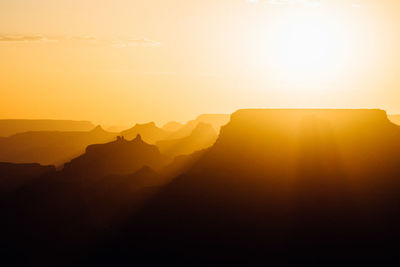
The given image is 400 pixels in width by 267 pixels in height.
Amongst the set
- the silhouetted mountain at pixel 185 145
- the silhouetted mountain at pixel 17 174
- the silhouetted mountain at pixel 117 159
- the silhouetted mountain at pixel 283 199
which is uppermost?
the silhouetted mountain at pixel 185 145

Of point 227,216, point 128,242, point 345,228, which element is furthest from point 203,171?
point 345,228

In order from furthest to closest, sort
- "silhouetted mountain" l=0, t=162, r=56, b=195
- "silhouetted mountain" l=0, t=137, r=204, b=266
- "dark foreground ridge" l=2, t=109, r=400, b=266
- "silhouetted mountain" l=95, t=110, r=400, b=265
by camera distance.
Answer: "silhouetted mountain" l=0, t=162, r=56, b=195 < "silhouetted mountain" l=0, t=137, r=204, b=266 < "dark foreground ridge" l=2, t=109, r=400, b=266 < "silhouetted mountain" l=95, t=110, r=400, b=265

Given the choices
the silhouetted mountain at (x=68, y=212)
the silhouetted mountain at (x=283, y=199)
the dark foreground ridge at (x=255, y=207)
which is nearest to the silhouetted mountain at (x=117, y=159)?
the silhouetted mountain at (x=68, y=212)

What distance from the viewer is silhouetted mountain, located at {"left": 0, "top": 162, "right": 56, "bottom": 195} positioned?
115 m

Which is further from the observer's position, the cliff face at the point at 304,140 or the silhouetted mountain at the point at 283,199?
the cliff face at the point at 304,140

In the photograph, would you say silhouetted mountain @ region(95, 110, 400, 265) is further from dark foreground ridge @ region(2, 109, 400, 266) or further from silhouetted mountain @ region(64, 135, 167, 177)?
silhouetted mountain @ region(64, 135, 167, 177)

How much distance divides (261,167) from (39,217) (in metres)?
37.3

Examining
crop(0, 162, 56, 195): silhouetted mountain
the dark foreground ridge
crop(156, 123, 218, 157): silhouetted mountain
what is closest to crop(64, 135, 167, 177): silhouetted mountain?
crop(0, 162, 56, 195): silhouetted mountain

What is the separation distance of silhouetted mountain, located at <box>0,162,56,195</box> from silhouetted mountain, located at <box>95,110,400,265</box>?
1934 inches

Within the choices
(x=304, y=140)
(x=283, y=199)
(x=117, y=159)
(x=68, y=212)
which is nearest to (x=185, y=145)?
(x=117, y=159)

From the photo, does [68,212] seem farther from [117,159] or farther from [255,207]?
[117,159]

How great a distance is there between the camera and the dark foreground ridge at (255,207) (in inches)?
2564

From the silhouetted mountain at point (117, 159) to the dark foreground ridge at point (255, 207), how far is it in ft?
135

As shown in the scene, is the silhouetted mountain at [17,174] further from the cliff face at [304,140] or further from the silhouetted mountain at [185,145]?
the cliff face at [304,140]
